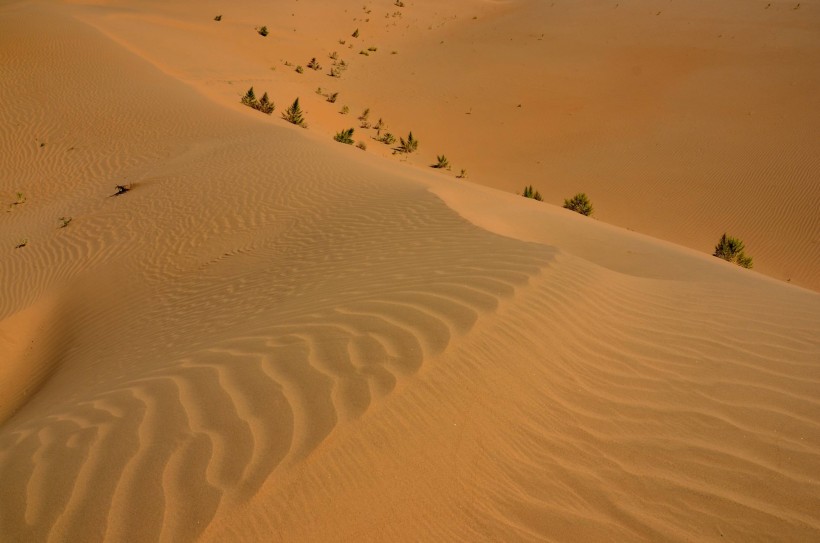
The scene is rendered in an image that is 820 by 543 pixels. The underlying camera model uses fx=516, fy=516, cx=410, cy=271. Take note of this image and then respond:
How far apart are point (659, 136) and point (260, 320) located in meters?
16.7

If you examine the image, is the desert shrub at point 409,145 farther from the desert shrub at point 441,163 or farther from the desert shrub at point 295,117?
the desert shrub at point 295,117

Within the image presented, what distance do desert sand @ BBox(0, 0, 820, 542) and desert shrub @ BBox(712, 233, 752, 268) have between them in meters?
1.07

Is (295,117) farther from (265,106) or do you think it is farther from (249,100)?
(249,100)

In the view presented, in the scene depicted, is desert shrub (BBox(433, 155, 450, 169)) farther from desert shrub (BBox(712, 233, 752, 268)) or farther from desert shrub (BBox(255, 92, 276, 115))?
desert shrub (BBox(712, 233, 752, 268))

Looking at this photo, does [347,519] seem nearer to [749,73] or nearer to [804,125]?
[804,125]

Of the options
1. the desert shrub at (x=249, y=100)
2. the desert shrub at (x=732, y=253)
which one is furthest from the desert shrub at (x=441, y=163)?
the desert shrub at (x=732, y=253)

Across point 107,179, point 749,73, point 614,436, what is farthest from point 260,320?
point 749,73

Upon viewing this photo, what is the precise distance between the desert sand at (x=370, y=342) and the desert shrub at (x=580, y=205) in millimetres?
686

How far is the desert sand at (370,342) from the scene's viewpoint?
210cm

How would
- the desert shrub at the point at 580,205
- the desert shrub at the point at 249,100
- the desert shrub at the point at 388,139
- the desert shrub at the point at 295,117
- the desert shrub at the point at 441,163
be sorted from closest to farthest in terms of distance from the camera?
the desert shrub at the point at 580,205, the desert shrub at the point at 295,117, the desert shrub at the point at 249,100, the desert shrub at the point at 441,163, the desert shrub at the point at 388,139

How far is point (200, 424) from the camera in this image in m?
2.49

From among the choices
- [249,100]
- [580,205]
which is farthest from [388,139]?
[580,205]

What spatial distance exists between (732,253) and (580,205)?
364 centimetres

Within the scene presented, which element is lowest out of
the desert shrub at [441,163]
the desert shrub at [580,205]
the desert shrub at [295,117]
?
the desert shrub at [295,117]
